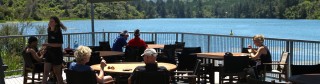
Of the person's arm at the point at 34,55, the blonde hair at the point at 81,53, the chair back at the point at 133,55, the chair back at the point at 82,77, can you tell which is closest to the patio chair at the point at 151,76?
the chair back at the point at 82,77

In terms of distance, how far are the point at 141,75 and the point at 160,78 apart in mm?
228

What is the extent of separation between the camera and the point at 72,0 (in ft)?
213

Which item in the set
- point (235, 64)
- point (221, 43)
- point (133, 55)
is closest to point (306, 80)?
point (235, 64)

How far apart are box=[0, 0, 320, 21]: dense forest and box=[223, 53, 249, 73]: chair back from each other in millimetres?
5636

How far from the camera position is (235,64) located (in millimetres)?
8102

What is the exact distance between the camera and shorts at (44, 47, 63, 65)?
25.1ft

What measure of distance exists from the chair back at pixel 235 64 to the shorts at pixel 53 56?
2746mm

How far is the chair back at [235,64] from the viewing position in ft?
26.4

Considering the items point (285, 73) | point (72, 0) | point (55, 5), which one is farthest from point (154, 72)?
point (72, 0)

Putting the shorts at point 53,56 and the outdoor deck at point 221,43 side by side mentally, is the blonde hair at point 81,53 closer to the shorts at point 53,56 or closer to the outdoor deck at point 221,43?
the shorts at point 53,56

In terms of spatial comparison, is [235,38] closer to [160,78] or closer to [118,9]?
[160,78]

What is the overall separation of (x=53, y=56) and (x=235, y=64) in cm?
303

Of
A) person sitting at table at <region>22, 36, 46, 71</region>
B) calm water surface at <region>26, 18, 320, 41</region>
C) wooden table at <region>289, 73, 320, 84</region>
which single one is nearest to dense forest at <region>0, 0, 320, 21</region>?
calm water surface at <region>26, 18, 320, 41</region>

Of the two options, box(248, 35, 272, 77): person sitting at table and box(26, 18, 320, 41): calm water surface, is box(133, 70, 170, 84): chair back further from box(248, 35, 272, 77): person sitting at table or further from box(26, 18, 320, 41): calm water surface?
box(26, 18, 320, 41): calm water surface
